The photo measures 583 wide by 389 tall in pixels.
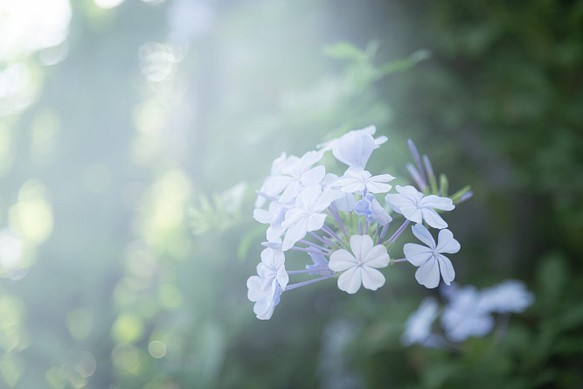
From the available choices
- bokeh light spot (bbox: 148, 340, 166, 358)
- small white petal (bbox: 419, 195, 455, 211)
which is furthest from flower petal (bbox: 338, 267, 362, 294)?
bokeh light spot (bbox: 148, 340, 166, 358)

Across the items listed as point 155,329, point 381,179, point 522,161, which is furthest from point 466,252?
point 381,179

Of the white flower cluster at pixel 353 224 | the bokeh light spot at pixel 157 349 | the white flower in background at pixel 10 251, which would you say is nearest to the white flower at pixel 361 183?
the white flower cluster at pixel 353 224

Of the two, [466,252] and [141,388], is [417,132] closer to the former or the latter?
[466,252]

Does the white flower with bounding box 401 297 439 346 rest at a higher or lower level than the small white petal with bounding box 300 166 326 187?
lower

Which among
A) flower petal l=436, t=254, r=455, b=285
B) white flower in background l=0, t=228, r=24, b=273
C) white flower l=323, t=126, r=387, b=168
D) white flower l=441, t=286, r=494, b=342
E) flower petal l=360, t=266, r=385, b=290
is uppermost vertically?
white flower in background l=0, t=228, r=24, b=273

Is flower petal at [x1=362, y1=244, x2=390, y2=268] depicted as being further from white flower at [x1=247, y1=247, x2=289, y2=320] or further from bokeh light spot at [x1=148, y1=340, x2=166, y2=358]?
bokeh light spot at [x1=148, y1=340, x2=166, y2=358]

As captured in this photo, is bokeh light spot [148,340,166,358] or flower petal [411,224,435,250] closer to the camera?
flower petal [411,224,435,250]

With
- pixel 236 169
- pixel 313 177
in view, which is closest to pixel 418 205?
pixel 313 177
